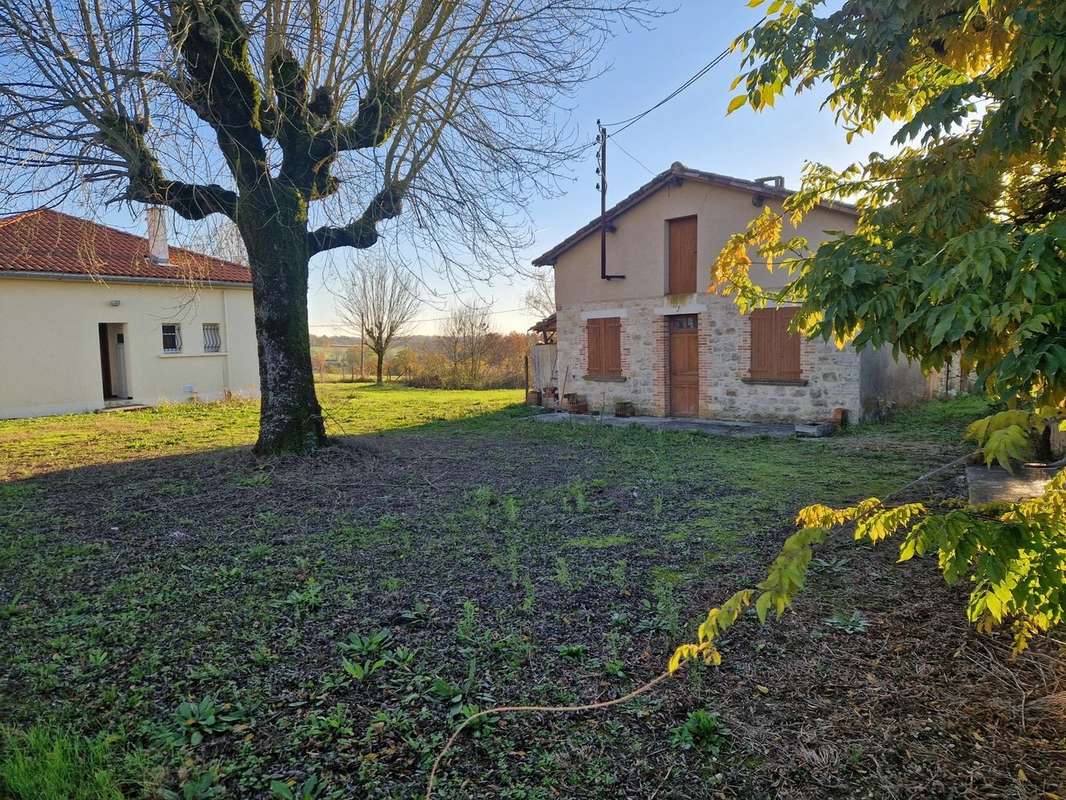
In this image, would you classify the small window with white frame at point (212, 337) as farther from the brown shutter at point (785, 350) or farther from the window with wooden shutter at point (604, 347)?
the brown shutter at point (785, 350)

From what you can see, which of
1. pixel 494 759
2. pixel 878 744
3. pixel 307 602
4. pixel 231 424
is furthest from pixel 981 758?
pixel 231 424

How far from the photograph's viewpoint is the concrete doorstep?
37.5 ft

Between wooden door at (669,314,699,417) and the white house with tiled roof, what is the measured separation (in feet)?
32.9

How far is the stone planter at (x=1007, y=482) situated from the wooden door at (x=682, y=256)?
7.72 m

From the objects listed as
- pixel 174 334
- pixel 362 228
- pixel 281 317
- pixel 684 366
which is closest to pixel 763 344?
pixel 684 366

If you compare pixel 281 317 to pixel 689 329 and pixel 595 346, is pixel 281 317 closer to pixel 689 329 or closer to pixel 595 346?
pixel 595 346

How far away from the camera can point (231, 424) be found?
13508mm

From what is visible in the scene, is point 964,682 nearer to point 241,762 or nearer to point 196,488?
point 241,762

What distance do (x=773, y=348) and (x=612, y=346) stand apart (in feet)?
12.1

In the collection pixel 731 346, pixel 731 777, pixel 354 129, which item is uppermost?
pixel 354 129

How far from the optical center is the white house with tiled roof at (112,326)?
47.7ft

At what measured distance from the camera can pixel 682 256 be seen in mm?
13406

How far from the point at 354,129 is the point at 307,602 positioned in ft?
19.5

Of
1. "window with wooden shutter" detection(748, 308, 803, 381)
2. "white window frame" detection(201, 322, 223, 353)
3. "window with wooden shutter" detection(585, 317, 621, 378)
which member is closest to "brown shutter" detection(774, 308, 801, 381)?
"window with wooden shutter" detection(748, 308, 803, 381)
